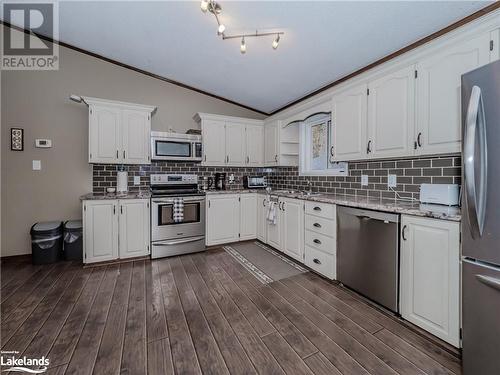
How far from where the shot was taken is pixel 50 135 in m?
3.38

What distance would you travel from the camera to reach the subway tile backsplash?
218 cm

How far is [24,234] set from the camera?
3295 millimetres

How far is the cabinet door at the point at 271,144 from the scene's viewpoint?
4.11 metres

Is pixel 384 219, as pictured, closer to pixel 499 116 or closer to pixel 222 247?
pixel 499 116

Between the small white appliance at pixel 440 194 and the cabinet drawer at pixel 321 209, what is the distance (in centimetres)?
81

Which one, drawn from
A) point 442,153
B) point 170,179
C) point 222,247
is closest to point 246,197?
point 222,247

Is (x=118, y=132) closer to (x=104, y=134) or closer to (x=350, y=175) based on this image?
(x=104, y=134)

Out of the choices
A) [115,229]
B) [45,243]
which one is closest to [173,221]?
[115,229]

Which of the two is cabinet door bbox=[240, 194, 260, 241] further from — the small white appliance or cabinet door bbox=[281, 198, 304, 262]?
the small white appliance

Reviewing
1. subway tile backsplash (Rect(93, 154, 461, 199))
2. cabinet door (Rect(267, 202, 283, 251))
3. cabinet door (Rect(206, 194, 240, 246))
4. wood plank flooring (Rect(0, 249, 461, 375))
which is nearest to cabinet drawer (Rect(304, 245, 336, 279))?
wood plank flooring (Rect(0, 249, 461, 375))

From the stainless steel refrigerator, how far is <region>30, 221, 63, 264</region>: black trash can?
4.26 meters

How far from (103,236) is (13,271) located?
108 centimetres

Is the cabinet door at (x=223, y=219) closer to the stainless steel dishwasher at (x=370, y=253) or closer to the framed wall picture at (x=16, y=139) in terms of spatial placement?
the stainless steel dishwasher at (x=370, y=253)

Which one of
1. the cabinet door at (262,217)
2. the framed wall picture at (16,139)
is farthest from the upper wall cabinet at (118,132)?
the cabinet door at (262,217)
